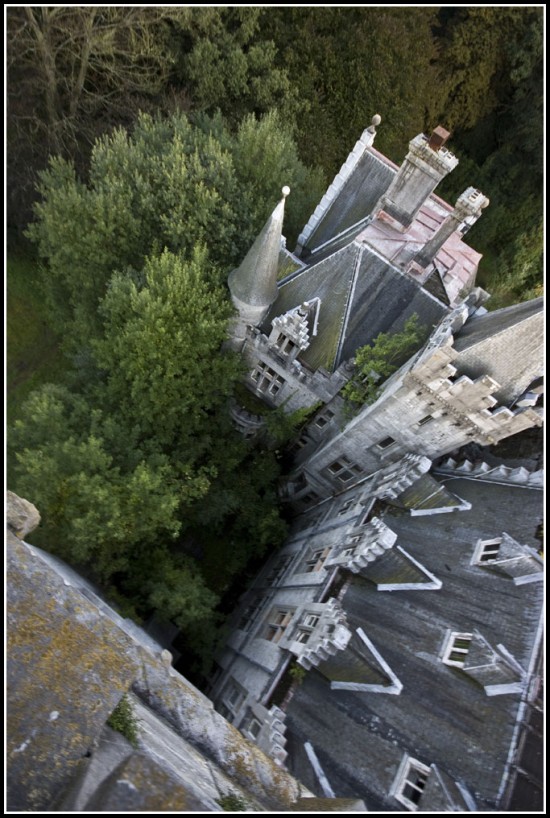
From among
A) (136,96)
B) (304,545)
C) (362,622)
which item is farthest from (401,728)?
(136,96)

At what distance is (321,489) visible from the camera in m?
30.9

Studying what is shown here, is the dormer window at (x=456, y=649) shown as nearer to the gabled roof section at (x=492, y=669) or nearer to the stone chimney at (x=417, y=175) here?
the gabled roof section at (x=492, y=669)

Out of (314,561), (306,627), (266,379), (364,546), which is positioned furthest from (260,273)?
(306,627)

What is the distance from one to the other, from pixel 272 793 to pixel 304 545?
15184mm

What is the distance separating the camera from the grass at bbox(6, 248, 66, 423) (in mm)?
35844

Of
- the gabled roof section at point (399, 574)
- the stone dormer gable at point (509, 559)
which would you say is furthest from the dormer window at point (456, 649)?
the stone dormer gable at point (509, 559)

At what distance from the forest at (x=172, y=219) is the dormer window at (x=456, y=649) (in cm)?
1252

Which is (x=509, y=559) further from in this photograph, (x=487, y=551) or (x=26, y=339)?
(x=26, y=339)

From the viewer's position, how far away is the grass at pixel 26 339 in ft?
118

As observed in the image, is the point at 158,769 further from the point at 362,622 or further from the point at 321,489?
the point at 321,489

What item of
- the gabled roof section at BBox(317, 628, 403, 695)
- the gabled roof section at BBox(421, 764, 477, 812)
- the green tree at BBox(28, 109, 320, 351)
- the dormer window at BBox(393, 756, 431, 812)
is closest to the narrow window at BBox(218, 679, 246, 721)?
the gabled roof section at BBox(317, 628, 403, 695)

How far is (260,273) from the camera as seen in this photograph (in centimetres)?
2425

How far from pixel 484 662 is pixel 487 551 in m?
4.22

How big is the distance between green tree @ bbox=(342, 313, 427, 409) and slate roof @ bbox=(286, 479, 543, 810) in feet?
22.4
